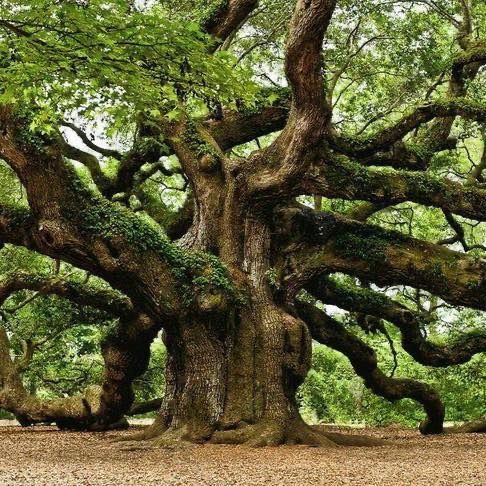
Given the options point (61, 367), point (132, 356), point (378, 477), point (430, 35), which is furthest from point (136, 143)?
point (378, 477)

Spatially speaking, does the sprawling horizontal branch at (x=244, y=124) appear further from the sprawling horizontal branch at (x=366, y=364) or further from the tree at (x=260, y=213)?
the sprawling horizontal branch at (x=366, y=364)

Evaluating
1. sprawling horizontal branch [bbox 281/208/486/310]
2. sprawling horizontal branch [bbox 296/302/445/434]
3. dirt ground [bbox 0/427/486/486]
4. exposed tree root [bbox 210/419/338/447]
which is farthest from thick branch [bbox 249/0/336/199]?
dirt ground [bbox 0/427/486/486]

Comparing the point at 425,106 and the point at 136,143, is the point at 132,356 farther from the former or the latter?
the point at 425,106

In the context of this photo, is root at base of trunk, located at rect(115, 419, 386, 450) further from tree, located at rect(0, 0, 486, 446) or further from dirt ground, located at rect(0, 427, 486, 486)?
dirt ground, located at rect(0, 427, 486, 486)

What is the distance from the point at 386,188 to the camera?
10.6 m

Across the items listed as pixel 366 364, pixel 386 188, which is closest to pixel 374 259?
pixel 386 188

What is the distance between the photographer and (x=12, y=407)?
13.0m

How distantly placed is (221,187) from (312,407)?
11743 millimetres

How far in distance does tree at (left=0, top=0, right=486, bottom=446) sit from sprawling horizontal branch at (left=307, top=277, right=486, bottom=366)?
0.11ft

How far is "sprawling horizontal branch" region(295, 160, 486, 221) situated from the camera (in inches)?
415

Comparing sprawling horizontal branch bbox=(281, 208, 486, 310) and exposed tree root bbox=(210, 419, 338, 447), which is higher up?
sprawling horizontal branch bbox=(281, 208, 486, 310)

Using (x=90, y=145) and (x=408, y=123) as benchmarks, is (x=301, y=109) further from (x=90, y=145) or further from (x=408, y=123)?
(x=90, y=145)

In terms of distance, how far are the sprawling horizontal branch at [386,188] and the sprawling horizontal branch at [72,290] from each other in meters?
4.09

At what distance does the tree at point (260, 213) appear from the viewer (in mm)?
8914
